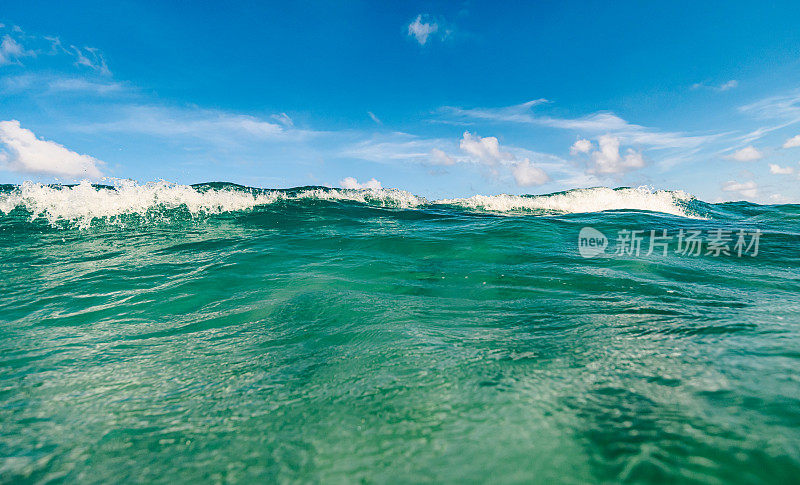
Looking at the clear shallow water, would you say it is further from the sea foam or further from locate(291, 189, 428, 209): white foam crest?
locate(291, 189, 428, 209): white foam crest

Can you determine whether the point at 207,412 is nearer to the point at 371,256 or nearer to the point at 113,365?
the point at 113,365

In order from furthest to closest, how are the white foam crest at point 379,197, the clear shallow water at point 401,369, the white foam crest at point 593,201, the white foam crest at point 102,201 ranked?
the white foam crest at point 379,197 < the white foam crest at point 593,201 < the white foam crest at point 102,201 < the clear shallow water at point 401,369

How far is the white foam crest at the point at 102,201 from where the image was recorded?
38.8ft

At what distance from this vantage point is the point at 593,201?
75.4ft

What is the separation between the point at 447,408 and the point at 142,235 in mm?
10159

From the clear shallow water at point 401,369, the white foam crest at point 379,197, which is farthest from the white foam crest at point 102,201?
the white foam crest at point 379,197

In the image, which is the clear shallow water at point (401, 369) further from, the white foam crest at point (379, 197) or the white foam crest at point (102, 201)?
the white foam crest at point (379, 197)

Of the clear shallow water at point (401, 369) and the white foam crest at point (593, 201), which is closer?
the clear shallow water at point (401, 369)

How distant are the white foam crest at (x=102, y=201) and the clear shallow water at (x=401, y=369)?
582 cm

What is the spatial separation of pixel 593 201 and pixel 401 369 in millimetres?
23840

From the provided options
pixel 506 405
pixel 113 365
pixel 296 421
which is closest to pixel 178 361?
pixel 113 365

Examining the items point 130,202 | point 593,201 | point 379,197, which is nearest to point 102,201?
point 130,202

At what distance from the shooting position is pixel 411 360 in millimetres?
2713

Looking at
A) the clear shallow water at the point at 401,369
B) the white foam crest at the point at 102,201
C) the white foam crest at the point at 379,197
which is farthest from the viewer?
the white foam crest at the point at 379,197
